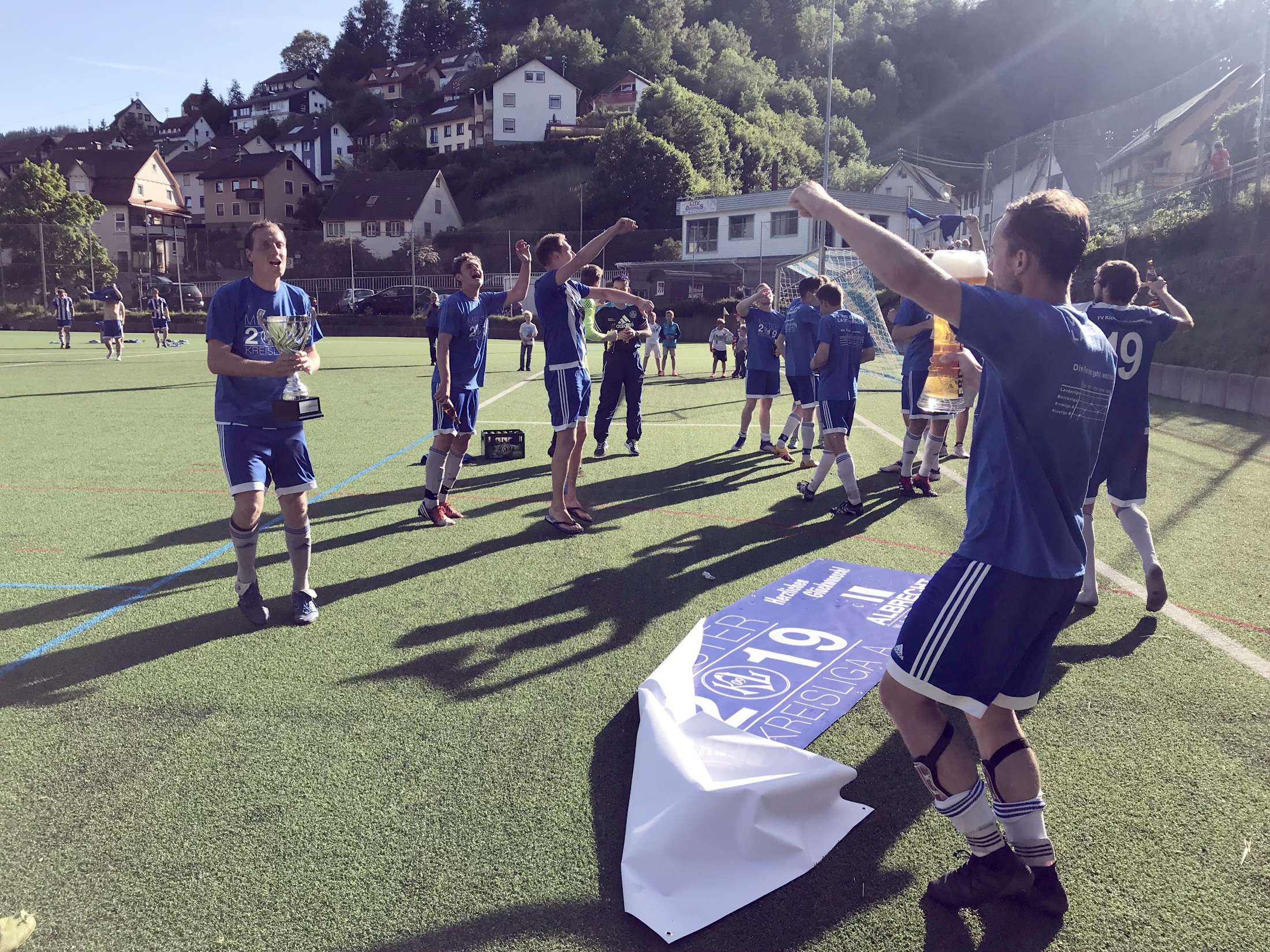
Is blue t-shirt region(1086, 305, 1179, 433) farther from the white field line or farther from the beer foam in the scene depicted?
the beer foam

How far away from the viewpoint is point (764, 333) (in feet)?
34.3

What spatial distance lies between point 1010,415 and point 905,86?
402 feet

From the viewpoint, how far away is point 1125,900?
2572 mm

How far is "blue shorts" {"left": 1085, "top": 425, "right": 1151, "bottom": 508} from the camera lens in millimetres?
4969

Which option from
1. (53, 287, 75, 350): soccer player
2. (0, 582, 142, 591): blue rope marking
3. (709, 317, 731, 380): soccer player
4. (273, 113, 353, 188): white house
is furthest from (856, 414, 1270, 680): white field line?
(273, 113, 353, 188): white house

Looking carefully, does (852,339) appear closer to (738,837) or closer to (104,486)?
(738,837)

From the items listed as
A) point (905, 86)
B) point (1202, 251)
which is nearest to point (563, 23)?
point (905, 86)

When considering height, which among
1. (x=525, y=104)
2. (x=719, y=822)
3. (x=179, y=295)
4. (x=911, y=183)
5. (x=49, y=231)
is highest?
(x=525, y=104)

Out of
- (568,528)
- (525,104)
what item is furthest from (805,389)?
(525,104)

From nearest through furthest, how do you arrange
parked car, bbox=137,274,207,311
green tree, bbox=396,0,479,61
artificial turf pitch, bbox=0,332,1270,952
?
artificial turf pitch, bbox=0,332,1270,952
parked car, bbox=137,274,207,311
green tree, bbox=396,0,479,61

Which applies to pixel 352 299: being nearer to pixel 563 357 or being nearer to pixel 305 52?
pixel 563 357

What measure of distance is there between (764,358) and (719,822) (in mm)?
8476

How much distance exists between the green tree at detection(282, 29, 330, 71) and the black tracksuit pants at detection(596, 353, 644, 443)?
151 meters

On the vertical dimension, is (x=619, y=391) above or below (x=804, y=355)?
below
